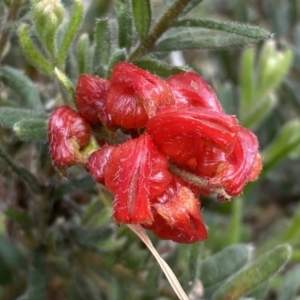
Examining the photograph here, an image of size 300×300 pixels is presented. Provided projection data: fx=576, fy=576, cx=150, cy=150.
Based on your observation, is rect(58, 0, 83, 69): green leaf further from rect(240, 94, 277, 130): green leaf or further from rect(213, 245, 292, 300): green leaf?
rect(240, 94, 277, 130): green leaf

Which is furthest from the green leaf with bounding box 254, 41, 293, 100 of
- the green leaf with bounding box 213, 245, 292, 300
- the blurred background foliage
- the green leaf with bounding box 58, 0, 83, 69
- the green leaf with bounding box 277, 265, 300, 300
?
the green leaf with bounding box 58, 0, 83, 69

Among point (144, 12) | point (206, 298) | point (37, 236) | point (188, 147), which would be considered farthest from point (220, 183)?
point (37, 236)

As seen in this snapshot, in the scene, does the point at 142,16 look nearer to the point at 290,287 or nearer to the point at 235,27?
the point at 235,27

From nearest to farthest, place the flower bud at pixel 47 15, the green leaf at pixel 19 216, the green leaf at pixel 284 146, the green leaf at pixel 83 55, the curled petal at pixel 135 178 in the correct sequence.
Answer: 1. the curled petal at pixel 135 178
2. the flower bud at pixel 47 15
3. the green leaf at pixel 83 55
4. the green leaf at pixel 19 216
5. the green leaf at pixel 284 146

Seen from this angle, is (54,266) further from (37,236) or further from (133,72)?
(133,72)

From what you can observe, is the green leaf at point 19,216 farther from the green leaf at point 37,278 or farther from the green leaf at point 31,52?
the green leaf at point 31,52

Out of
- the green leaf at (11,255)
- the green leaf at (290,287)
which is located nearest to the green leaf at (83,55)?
the green leaf at (11,255)
